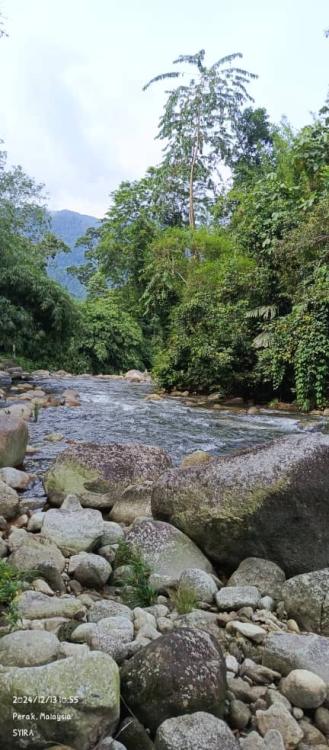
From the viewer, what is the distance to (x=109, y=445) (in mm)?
5422

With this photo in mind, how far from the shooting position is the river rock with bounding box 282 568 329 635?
2654 mm

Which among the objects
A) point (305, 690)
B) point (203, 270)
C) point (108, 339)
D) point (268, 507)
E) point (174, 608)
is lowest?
point (174, 608)

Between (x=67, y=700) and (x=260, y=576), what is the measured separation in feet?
5.45

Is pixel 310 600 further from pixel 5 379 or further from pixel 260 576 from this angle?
pixel 5 379

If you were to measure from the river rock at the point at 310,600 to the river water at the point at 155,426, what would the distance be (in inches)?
141

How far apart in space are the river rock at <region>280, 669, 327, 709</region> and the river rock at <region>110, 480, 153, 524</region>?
2.23 metres

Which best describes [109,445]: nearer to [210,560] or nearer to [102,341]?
[210,560]

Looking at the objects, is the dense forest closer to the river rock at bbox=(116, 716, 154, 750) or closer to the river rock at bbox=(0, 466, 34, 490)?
the river rock at bbox=(0, 466, 34, 490)

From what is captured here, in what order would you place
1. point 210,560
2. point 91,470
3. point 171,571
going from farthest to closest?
point 91,470 → point 210,560 → point 171,571

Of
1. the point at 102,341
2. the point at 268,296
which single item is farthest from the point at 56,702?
the point at 102,341

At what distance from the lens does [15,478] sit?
5152mm

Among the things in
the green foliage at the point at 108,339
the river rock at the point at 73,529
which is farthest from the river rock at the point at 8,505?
the green foliage at the point at 108,339

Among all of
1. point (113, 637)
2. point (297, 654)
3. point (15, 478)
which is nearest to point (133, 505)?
point (15, 478)

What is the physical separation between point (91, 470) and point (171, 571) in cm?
184
